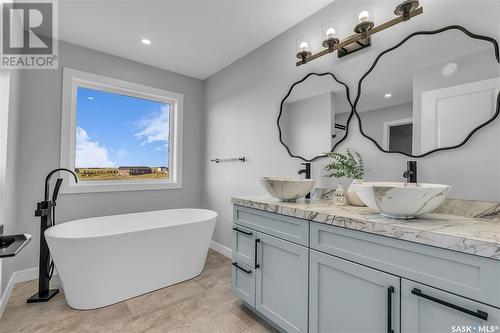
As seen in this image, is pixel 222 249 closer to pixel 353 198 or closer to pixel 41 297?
pixel 41 297

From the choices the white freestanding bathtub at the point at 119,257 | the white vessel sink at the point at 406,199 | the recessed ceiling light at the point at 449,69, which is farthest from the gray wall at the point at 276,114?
the white freestanding bathtub at the point at 119,257

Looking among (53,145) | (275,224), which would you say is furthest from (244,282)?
(53,145)

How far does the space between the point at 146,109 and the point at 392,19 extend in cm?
303

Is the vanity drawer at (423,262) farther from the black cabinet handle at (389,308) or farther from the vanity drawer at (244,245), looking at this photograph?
the vanity drawer at (244,245)

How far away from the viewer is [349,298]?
3.78 feet

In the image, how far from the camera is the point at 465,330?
82cm

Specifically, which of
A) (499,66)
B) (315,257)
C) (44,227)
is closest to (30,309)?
(44,227)

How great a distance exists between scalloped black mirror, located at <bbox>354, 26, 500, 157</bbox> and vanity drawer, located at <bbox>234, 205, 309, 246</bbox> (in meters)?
0.83

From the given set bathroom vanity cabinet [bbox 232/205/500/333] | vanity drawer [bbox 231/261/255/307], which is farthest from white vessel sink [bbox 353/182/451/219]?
vanity drawer [bbox 231/261/255/307]

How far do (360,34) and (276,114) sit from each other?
1.05 meters

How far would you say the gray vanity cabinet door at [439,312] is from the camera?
0.78 meters

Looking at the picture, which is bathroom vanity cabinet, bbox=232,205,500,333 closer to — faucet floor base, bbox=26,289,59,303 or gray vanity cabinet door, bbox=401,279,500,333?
gray vanity cabinet door, bbox=401,279,500,333

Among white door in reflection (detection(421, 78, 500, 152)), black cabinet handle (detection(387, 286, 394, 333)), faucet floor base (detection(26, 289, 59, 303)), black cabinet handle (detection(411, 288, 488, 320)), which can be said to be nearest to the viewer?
black cabinet handle (detection(411, 288, 488, 320))

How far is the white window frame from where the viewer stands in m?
2.64
